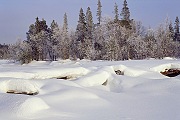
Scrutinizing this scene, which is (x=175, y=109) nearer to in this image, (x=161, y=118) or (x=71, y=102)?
(x=161, y=118)

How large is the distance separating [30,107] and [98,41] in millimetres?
46821

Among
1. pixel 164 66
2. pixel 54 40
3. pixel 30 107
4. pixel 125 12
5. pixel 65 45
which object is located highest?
pixel 125 12

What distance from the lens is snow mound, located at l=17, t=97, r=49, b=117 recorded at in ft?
18.6

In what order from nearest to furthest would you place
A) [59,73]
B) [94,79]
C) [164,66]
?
[94,79], [59,73], [164,66]

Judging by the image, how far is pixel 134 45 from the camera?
49531 mm

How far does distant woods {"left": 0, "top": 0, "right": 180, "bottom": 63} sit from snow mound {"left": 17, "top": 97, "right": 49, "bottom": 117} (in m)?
36.6

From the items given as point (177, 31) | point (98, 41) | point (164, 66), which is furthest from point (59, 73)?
point (177, 31)

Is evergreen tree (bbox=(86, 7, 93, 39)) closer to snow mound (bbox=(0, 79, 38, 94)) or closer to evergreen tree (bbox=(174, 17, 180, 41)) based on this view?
evergreen tree (bbox=(174, 17, 180, 41))

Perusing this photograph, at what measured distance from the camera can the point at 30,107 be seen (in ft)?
19.4

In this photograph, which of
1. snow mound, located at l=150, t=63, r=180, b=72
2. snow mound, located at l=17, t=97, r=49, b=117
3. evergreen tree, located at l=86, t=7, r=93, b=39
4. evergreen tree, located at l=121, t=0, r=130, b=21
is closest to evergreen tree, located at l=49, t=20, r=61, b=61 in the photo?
evergreen tree, located at l=86, t=7, r=93, b=39

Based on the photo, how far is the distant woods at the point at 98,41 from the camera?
47219mm

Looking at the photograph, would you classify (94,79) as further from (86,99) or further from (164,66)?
(164,66)

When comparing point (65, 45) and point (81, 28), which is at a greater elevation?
point (81, 28)

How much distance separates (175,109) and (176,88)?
284 centimetres
